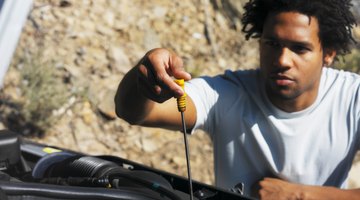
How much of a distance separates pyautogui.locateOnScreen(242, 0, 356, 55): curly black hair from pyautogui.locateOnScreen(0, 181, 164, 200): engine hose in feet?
4.26

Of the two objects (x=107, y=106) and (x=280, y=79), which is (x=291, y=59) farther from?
(x=107, y=106)

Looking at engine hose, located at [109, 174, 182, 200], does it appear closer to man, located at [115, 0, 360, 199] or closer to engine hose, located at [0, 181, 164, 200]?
engine hose, located at [0, 181, 164, 200]

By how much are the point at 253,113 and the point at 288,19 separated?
419 mm

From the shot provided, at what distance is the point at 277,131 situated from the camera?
2.71m

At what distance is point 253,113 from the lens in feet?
9.10

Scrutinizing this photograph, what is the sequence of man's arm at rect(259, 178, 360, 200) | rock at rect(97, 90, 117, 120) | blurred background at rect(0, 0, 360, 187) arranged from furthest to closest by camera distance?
rock at rect(97, 90, 117, 120) < blurred background at rect(0, 0, 360, 187) < man's arm at rect(259, 178, 360, 200)

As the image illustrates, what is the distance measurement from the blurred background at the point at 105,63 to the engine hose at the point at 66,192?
3.24 m

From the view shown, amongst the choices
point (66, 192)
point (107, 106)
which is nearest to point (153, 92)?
point (66, 192)

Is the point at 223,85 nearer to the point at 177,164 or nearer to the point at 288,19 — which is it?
the point at 288,19

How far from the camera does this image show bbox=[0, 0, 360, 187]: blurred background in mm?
5109

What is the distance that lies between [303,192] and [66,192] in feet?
3.58

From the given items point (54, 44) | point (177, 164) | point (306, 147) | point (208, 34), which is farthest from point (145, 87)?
point (208, 34)

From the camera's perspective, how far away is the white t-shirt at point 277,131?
8.85ft

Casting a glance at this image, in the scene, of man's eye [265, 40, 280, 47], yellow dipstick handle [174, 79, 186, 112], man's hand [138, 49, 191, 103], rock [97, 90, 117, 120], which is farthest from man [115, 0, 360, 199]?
rock [97, 90, 117, 120]
